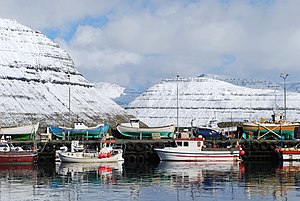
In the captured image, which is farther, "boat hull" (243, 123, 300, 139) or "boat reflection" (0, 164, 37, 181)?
"boat hull" (243, 123, 300, 139)

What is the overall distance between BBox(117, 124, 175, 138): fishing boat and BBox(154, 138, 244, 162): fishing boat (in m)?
22.7

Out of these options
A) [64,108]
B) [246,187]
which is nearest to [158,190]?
[246,187]

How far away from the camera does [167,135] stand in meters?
117

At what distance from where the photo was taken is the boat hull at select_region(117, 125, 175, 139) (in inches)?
4550

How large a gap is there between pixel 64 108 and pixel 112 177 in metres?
114

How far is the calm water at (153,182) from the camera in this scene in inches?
2186

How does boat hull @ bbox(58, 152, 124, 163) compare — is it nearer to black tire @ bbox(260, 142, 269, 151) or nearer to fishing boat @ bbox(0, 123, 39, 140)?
black tire @ bbox(260, 142, 269, 151)

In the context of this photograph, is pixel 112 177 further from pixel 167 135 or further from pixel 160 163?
pixel 167 135

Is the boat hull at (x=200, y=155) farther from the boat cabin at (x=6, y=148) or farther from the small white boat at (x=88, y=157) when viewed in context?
the boat cabin at (x=6, y=148)

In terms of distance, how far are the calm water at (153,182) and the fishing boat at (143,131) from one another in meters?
26.2

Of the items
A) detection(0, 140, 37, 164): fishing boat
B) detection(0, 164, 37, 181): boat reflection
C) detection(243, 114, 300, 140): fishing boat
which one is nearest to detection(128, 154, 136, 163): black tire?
detection(0, 140, 37, 164): fishing boat

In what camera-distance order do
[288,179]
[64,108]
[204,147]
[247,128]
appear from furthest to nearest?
1. [64,108]
2. [247,128]
3. [204,147]
4. [288,179]

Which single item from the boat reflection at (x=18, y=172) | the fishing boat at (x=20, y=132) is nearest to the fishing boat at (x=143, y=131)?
the fishing boat at (x=20, y=132)

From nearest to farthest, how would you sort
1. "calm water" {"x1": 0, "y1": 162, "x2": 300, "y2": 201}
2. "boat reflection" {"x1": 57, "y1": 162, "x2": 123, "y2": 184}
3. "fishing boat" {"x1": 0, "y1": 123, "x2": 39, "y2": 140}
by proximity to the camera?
"calm water" {"x1": 0, "y1": 162, "x2": 300, "y2": 201} < "boat reflection" {"x1": 57, "y1": 162, "x2": 123, "y2": 184} < "fishing boat" {"x1": 0, "y1": 123, "x2": 39, "y2": 140}
